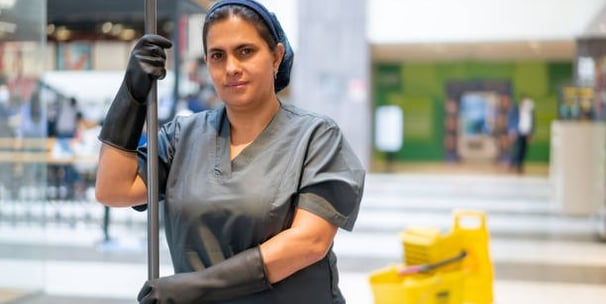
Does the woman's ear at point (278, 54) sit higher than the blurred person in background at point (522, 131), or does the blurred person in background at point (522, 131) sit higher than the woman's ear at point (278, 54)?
the woman's ear at point (278, 54)

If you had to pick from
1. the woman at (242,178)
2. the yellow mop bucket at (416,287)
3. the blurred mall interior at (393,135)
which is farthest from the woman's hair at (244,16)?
the yellow mop bucket at (416,287)

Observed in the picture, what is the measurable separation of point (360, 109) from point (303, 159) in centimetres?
1441

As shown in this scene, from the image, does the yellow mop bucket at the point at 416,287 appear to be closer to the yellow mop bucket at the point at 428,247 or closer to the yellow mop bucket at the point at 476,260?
the yellow mop bucket at the point at 428,247

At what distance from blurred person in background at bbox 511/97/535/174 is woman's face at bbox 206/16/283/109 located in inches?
604

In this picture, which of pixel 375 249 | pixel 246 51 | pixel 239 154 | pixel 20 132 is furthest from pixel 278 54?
pixel 375 249

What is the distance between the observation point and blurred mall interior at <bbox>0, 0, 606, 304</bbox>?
4605 millimetres

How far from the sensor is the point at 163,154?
148cm

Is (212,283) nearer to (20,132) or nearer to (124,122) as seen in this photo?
(124,122)

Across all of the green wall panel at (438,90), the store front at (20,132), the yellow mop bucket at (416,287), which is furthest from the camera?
the green wall panel at (438,90)

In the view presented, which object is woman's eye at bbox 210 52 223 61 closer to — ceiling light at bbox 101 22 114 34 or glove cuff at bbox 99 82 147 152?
glove cuff at bbox 99 82 147 152

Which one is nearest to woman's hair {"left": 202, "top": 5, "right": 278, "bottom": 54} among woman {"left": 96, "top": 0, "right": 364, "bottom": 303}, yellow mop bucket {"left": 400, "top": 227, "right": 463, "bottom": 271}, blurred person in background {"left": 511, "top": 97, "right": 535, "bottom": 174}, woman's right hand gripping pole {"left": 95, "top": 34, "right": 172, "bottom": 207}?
woman {"left": 96, "top": 0, "right": 364, "bottom": 303}

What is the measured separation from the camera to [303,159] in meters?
1.38

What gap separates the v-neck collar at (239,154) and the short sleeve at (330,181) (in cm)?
9

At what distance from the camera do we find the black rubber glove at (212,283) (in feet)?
4.32
